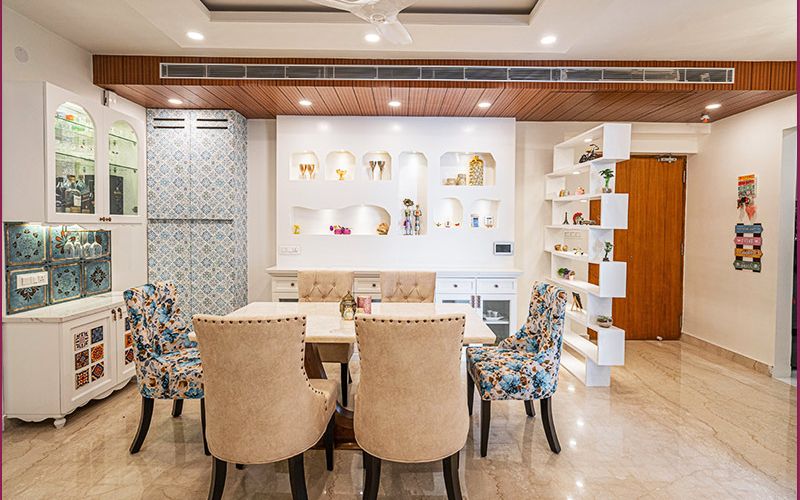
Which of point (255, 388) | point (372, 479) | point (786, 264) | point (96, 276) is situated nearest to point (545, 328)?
point (372, 479)

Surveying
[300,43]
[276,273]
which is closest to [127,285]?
[276,273]

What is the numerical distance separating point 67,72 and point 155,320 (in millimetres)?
2192

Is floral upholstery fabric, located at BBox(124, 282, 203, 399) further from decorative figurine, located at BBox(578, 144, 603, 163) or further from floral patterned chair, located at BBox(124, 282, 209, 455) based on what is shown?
decorative figurine, located at BBox(578, 144, 603, 163)

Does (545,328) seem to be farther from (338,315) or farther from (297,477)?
(297,477)

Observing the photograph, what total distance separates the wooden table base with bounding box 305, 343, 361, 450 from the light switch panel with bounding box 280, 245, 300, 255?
7.67 feet

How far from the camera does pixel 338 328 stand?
262 cm

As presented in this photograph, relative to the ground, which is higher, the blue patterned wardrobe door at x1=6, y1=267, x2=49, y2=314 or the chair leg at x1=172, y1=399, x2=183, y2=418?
the blue patterned wardrobe door at x1=6, y1=267, x2=49, y2=314

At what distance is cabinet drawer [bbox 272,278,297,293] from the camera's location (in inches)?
184

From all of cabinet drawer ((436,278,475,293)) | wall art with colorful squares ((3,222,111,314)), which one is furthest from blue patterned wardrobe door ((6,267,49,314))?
cabinet drawer ((436,278,475,293))

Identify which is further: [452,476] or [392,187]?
[392,187]

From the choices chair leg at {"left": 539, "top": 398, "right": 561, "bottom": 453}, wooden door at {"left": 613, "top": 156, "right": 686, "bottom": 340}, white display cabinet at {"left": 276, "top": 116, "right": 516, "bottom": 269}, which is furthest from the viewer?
wooden door at {"left": 613, "top": 156, "right": 686, "bottom": 340}

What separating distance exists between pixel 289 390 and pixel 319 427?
0.31 meters

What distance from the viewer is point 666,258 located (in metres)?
5.51

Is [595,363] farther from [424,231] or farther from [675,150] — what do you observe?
[675,150]
